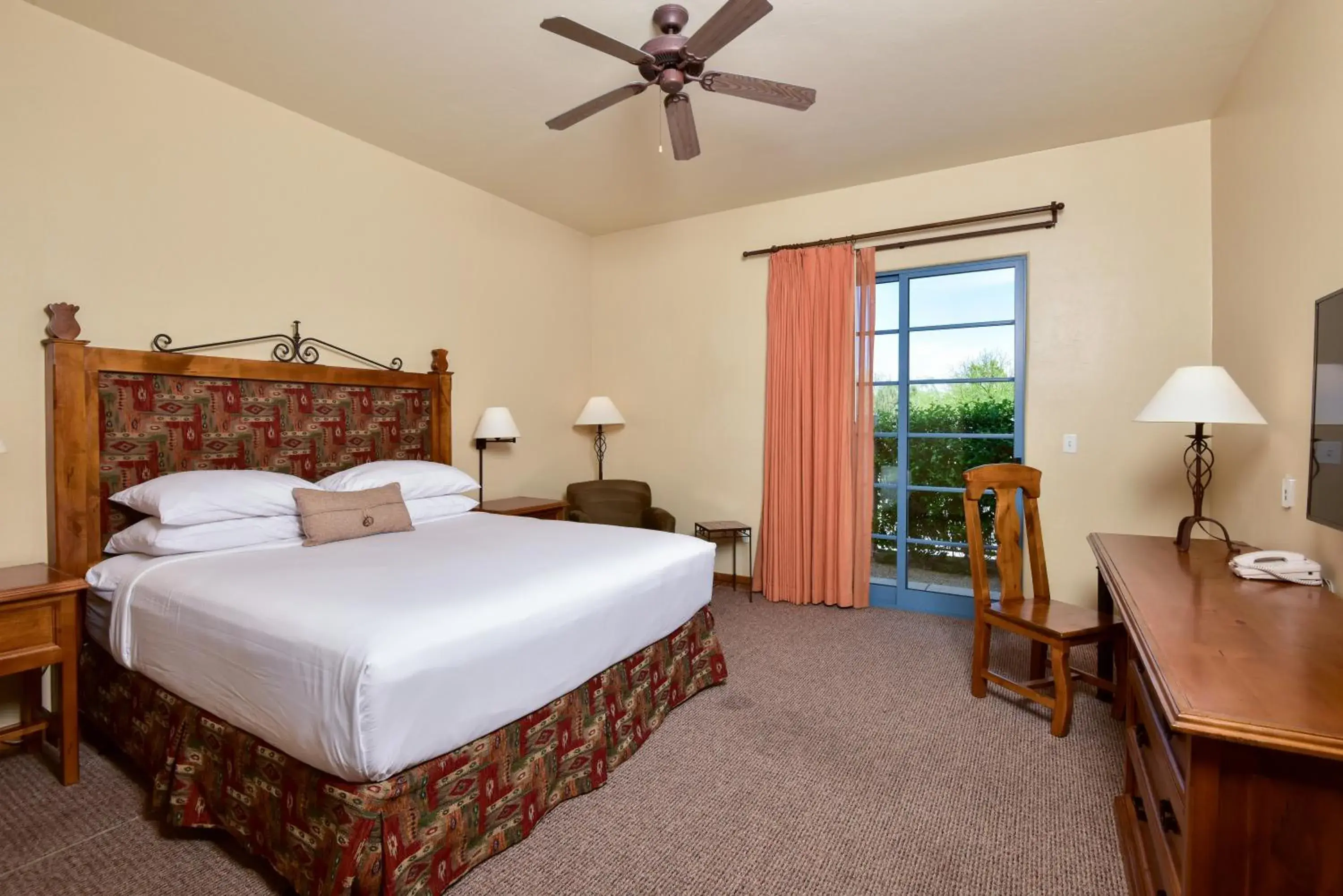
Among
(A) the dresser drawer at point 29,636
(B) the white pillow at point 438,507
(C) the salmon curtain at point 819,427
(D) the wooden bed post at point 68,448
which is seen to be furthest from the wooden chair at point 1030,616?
(D) the wooden bed post at point 68,448

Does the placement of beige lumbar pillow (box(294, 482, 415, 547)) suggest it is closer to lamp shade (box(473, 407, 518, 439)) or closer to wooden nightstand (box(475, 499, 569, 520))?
wooden nightstand (box(475, 499, 569, 520))

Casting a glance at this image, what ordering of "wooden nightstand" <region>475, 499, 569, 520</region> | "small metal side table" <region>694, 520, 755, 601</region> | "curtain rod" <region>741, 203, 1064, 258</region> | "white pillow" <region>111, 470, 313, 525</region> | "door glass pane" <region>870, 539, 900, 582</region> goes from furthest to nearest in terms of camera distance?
"small metal side table" <region>694, 520, 755, 601</region> < "door glass pane" <region>870, 539, 900, 582</region> < "wooden nightstand" <region>475, 499, 569, 520</region> < "curtain rod" <region>741, 203, 1064, 258</region> < "white pillow" <region>111, 470, 313, 525</region>

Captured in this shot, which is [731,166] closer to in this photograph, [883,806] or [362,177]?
[362,177]

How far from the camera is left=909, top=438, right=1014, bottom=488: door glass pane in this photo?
3973 mm

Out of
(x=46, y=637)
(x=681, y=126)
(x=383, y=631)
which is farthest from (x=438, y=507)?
(x=681, y=126)

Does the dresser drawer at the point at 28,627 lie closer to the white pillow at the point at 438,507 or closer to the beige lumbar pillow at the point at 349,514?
the beige lumbar pillow at the point at 349,514

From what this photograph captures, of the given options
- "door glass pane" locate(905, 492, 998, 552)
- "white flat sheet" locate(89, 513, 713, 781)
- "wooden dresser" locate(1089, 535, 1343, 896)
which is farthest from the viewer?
"door glass pane" locate(905, 492, 998, 552)

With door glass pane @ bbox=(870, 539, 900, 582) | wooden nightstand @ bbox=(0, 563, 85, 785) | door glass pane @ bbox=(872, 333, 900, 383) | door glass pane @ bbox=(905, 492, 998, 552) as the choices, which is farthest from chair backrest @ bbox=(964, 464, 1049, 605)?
wooden nightstand @ bbox=(0, 563, 85, 785)

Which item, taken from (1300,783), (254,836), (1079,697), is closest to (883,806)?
(1300,783)

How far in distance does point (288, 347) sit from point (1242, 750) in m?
3.87

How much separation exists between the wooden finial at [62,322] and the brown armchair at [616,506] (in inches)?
111

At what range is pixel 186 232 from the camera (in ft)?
9.43

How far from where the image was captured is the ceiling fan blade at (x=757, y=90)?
233 cm

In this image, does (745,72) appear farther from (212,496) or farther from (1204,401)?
(212,496)
